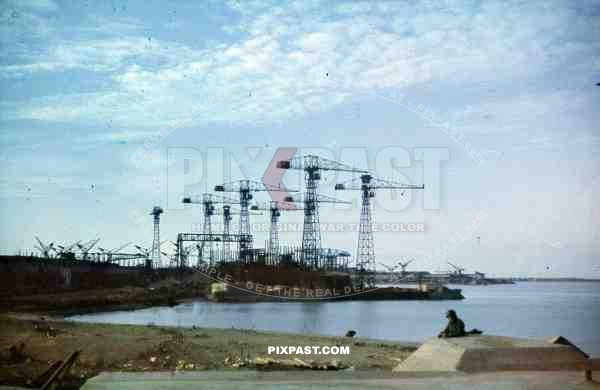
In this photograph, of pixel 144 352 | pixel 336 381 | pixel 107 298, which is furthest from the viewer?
pixel 107 298

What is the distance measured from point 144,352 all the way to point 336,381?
9323 millimetres

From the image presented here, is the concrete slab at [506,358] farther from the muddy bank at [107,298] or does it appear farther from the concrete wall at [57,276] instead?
the concrete wall at [57,276]

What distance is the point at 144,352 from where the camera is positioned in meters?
16.3

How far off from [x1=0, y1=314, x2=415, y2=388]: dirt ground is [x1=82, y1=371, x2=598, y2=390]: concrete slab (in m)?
3.40

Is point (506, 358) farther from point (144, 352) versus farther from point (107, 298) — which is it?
point (107, 298)

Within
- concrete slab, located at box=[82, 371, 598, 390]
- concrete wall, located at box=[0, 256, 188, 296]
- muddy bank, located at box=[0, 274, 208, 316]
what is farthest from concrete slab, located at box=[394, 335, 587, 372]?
concrete wall, located at box=[0, 256, 188, 296]

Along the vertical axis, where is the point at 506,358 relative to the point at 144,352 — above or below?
above

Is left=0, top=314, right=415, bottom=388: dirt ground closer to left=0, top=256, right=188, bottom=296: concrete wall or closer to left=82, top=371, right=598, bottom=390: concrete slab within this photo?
left=82, top=371, right=598, bottom=390: concrete slab

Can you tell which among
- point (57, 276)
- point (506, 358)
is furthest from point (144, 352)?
point (57, 276)

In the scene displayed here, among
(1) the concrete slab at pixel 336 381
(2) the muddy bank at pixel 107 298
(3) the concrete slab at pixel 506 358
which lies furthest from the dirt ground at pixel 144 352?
(2) the muddy bank at pixel 107 298

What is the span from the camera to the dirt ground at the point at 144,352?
13.8m

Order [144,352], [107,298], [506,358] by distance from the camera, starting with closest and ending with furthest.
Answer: [506,358] < [144,352] < [107,298]

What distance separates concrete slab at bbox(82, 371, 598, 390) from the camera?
25.2 feet

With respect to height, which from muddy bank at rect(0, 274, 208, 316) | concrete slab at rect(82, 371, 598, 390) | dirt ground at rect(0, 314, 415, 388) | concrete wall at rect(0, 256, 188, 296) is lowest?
muddy bank at rect(0, 274, 208, 316)
